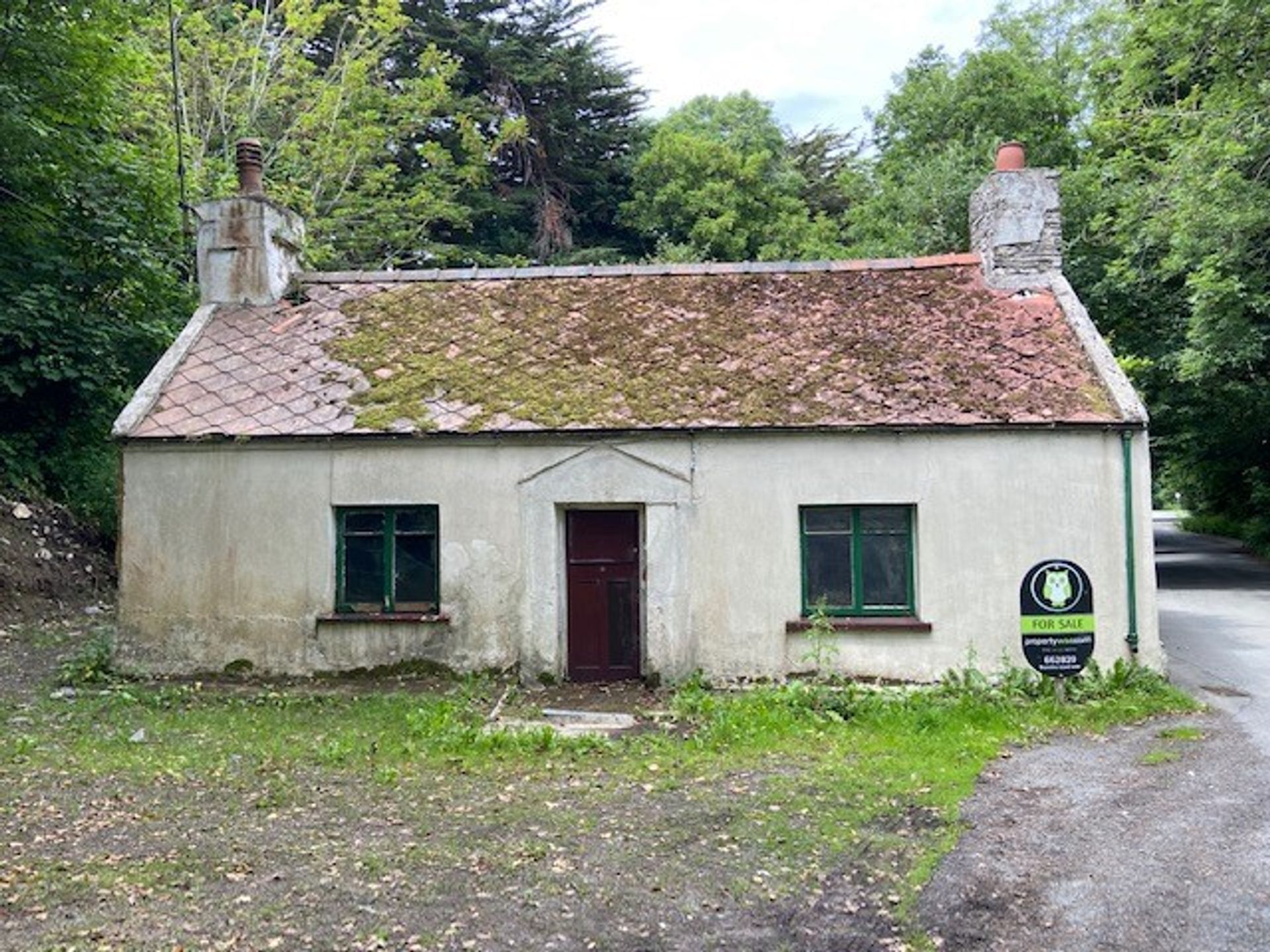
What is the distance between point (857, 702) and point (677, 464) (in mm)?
3398

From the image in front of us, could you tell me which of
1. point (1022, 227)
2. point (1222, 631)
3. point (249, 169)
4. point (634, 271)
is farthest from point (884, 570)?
point (249, 169)

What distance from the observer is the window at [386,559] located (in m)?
12.1

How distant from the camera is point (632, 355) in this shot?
13078mm

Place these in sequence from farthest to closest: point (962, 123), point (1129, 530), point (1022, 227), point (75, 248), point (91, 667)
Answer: point (962, 123), point (75, 248), point (1022, 227), point (91, 667), point (1129, 530)

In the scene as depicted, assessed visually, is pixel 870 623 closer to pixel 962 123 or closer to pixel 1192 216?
pixel 1192 216

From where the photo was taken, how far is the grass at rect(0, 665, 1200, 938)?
665 centimetres

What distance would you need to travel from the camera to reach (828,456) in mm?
11625

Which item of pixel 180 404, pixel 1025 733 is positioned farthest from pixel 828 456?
pixel 180 404

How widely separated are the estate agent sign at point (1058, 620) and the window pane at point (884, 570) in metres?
1.51

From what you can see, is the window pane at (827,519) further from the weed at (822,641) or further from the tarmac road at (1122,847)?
the tarmac road at (1122,847)

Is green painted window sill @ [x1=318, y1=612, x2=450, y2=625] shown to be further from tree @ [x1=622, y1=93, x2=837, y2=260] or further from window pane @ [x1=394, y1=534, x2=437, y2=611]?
tree @ [x1=622, y1=93, x2=837, y2=260]

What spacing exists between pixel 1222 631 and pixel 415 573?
12.5 m

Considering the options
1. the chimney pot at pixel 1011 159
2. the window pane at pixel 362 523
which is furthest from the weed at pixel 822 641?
the chimney pot at pixel 1011 159

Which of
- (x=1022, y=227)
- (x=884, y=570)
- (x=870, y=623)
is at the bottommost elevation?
(x=870, y=623)
